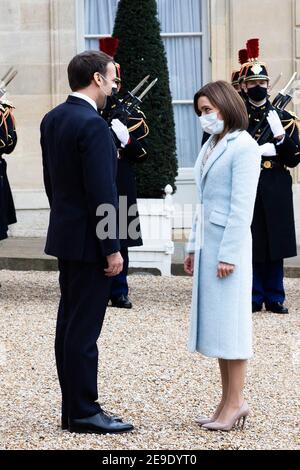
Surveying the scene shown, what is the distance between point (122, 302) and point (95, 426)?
156 inches

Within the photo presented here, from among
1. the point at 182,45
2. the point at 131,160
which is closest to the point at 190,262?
the point at 131,160

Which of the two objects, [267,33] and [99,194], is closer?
[99,194]

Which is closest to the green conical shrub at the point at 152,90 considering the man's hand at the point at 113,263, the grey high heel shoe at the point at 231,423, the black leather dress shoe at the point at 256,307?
the black leather dress shoe at the point at 256,307

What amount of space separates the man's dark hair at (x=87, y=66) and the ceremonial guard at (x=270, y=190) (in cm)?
376

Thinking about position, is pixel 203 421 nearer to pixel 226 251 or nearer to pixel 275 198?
pixel 226 251

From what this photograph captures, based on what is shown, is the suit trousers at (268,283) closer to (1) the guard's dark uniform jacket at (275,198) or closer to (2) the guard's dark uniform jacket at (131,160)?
(1) the guard's dark uniform jacket at (275,198)

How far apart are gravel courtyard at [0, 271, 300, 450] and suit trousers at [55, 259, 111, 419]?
0.17 meters

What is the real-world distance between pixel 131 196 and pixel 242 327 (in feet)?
13.0

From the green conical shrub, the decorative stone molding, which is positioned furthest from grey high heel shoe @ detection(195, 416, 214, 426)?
the decorative stone molding

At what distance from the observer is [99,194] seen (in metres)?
5.39

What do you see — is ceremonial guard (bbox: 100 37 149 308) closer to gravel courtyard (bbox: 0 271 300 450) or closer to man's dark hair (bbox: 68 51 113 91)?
gravel courtyard (bbox: 0 271 300 450)
